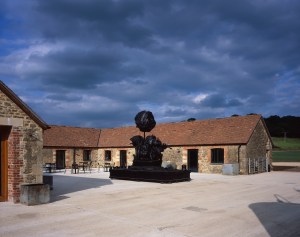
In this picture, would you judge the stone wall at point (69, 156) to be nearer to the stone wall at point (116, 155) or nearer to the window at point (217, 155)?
the stone wall at point (116, 155)

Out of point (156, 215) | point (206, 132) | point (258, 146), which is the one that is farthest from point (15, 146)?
point (258, 146)

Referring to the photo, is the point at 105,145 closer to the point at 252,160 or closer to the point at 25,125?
the point at 252,160

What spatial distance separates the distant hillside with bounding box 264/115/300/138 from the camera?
8926 centimetres

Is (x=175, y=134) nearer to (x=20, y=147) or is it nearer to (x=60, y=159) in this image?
(x=60, y=159)

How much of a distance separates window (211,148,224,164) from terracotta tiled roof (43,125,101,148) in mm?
14454

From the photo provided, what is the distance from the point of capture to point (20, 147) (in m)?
12.0

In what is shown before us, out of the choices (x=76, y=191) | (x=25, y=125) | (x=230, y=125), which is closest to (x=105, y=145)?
(x=230, y=125)

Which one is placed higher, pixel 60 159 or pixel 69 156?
pixel 69 156

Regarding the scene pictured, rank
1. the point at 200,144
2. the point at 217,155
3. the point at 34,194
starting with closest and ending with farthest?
1. the point at 34,194
2. the point at 217,155
3. the point at 200,144

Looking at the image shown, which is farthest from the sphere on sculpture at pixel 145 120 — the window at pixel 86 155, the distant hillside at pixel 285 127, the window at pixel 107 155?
the distant hillside at pixel 285 127

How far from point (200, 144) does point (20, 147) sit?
1872 cm

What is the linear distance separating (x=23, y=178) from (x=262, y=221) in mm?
8092

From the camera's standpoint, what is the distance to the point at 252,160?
2711cm

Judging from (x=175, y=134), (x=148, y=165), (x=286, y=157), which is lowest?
(x=286, y=157)
